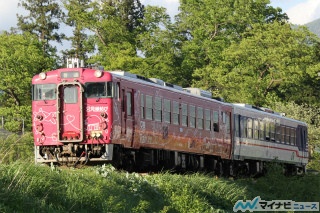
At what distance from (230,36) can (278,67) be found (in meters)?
7.40

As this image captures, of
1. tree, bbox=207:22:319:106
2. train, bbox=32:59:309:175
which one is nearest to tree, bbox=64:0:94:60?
tree, bbox=207:22:319:106

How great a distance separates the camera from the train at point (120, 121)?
21125 mm

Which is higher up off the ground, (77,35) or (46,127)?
(77,35)

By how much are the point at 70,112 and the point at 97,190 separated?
724 cm

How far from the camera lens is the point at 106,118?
21.0 metres

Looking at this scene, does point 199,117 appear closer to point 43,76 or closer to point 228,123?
point 228,123

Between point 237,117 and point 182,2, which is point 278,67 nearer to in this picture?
point 182,2

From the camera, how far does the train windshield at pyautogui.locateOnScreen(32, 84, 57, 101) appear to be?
72.2 feet

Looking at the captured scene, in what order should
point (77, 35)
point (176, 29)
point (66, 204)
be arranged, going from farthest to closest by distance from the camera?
point (77, 35), point (176, 29), point (66, 204)

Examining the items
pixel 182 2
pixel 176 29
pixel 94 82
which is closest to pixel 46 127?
pixel 94 82

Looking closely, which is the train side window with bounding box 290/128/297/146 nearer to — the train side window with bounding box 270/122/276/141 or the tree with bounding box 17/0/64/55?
the train side window with bounding box 270/122/276/141

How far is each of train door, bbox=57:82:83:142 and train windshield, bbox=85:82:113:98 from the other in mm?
233

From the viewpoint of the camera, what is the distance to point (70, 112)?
21.5m

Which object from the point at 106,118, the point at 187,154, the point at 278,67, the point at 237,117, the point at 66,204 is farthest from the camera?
the point at 278,67
